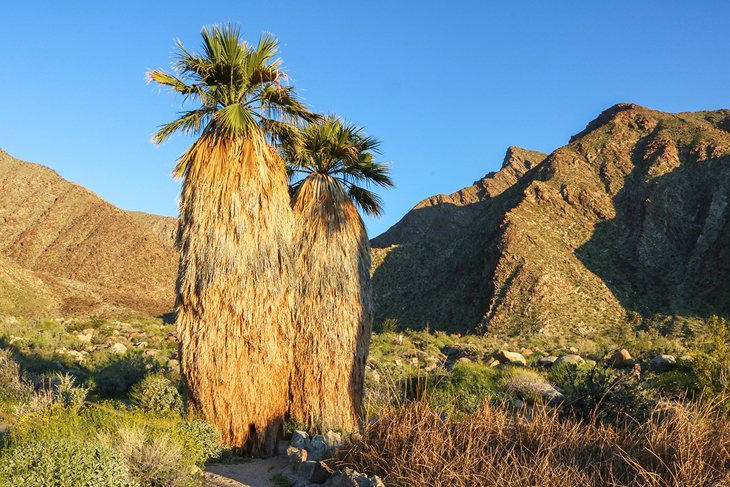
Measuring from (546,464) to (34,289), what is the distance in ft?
145

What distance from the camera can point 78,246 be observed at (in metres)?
53.7

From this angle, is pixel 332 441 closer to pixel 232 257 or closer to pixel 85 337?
pixel 232 257

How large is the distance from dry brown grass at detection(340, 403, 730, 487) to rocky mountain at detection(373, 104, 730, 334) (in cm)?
3028

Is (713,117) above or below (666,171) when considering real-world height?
above

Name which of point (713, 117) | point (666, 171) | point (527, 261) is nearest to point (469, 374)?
point (527, 261)

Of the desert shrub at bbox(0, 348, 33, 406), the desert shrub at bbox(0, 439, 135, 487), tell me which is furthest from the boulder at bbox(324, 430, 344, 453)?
the desert shrub at bbox(0, 348, 33, 406)

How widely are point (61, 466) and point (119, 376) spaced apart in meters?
12.5

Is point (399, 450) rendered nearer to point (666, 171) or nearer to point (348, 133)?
point (348, 133)

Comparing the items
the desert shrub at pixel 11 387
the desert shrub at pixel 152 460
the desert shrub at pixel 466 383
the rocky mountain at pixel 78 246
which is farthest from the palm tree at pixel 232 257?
the rocky mountain at pixel 78 246

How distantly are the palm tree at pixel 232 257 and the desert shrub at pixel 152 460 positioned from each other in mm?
2202

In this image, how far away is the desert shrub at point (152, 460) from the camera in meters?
7.13

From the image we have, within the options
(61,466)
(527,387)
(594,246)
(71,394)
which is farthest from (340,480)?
(594,246)

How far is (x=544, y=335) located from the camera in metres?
34.7

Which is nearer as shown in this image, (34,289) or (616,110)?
(34,289)
